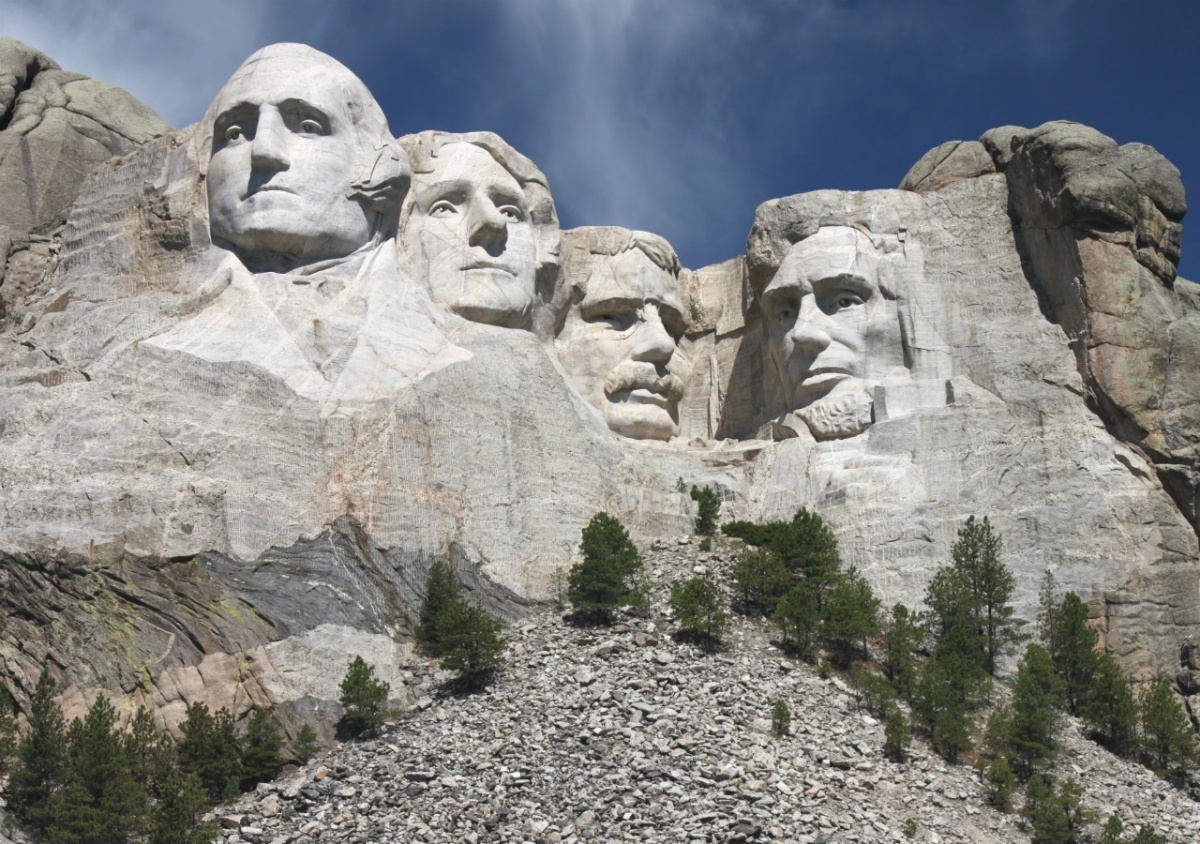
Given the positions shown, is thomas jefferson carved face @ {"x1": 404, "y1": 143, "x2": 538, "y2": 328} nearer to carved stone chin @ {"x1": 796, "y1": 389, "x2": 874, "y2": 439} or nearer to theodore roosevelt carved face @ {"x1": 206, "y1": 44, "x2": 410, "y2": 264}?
theodore roosevelt carved face @ {"x1": 206, "y1": 44, "x2": 410, "y2": 264}

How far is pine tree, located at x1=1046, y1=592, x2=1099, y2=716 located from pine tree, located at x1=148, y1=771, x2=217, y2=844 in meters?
10.3

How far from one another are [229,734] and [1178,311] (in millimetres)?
13776

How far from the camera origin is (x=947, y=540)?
2884 cm

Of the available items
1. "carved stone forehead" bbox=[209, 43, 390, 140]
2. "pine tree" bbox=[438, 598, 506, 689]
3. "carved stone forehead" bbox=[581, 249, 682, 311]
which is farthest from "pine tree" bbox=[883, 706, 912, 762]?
"carved stone forehead" bbox=[209, 43, 390, 140]

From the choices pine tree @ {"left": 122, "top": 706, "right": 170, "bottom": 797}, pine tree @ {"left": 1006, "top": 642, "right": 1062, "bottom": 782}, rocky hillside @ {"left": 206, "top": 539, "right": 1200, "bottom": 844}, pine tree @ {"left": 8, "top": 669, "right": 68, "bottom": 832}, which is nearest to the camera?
pine tree @ {"left": 8, "top": 669, "right": 68, "bottom": 832}

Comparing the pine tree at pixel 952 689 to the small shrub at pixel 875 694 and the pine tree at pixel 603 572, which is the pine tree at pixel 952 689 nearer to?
the small shrub at pixel 875 694

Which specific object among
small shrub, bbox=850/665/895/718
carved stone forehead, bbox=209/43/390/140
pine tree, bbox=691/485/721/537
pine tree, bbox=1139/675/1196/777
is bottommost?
pine tree, bbox=1139/675/1196/777

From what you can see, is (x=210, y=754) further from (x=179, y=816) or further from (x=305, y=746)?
(x=179, y=816)

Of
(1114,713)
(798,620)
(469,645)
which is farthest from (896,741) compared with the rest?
(469,645)

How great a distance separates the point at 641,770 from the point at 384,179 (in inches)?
363

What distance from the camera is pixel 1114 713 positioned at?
26.4 metres

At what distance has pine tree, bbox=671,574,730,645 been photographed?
26.3m

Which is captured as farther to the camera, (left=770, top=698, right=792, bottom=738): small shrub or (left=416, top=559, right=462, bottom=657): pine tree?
(left=416, top=559, right=462, bottom=657): pine tree

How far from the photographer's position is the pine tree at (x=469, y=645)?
25.4m
